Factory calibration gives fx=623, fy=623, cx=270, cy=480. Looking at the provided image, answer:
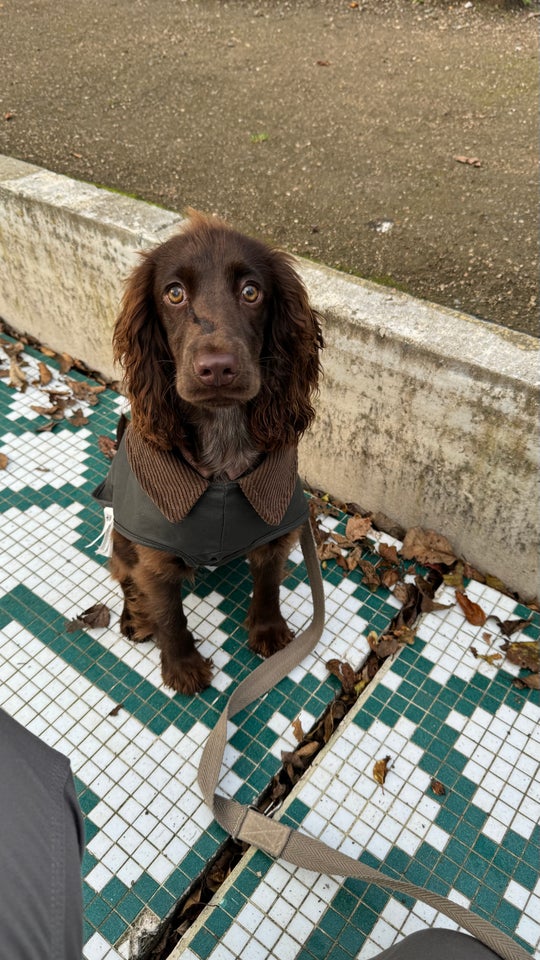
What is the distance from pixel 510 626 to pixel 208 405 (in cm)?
170

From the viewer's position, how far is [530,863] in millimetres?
2033

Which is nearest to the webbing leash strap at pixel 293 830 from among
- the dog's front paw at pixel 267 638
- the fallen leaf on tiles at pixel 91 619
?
the dog's front paw at pixel 267 638

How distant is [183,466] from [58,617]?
1132 millimetres

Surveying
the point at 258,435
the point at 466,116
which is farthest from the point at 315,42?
the point at 258,435

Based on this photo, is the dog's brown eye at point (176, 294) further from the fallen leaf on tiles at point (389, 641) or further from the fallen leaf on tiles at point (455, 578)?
the fallen leaf on tiles at point (455, 578)

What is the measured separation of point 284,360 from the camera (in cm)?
210

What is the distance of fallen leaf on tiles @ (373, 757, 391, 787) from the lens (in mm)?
2232

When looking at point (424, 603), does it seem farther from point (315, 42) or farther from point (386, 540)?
point (315, 42)

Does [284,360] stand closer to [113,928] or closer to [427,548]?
[427,548]

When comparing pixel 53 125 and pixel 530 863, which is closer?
pixel 530 863

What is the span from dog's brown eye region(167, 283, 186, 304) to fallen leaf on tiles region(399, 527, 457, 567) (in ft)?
5.48

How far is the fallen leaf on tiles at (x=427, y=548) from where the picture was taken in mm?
2928

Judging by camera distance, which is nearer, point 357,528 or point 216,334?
point 216,334

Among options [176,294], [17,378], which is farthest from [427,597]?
[17,378]
